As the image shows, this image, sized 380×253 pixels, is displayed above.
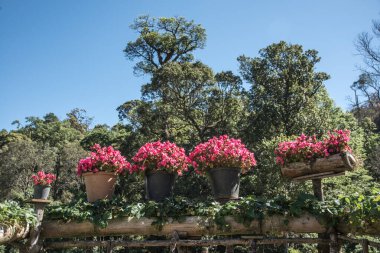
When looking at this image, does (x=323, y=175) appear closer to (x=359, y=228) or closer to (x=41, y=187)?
(x=359, y=228)

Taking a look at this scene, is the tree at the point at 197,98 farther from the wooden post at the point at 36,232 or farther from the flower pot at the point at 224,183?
the wooden post at the point at 36,232

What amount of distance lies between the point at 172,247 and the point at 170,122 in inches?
561

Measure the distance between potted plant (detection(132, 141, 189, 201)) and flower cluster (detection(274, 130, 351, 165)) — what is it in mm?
1639

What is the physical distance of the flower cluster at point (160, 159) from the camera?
5488 millimetres

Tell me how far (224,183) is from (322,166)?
1.44 metres

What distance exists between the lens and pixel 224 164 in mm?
5352

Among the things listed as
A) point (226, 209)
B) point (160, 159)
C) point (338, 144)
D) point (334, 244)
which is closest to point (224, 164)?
point (226, 209)

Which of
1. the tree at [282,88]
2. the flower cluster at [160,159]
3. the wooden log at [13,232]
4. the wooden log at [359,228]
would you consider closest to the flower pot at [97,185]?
the flower cluster at [160,159]

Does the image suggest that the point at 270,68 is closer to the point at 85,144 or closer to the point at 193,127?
the point at 193,127

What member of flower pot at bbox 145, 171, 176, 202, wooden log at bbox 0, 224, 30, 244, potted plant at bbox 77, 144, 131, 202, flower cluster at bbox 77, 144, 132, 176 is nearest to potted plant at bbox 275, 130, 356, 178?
flower pot at bbox 145, 171, 176, 202

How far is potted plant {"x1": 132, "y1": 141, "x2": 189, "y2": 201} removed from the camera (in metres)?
5.50

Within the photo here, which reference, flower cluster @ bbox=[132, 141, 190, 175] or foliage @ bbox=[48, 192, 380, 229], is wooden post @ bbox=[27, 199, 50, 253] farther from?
flower cluster @ bbox=[132, 141, 190, 175]

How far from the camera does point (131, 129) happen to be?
66.4 feet

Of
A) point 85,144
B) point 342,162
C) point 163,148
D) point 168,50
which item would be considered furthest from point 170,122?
point 342,162
